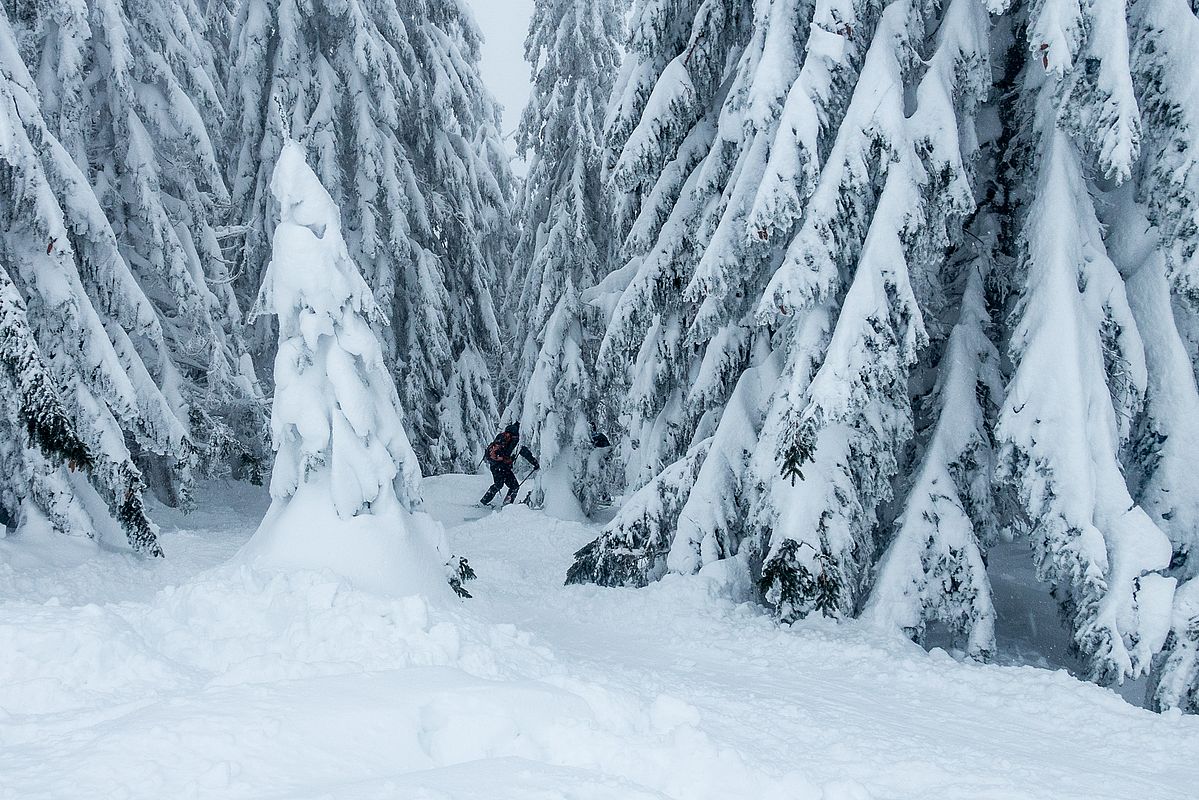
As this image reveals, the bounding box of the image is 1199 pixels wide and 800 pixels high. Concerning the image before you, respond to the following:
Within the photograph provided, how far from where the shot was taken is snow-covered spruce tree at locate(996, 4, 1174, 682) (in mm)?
6023

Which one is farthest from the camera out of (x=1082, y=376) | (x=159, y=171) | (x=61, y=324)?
(x=159, y=171)

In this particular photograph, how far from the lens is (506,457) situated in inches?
572

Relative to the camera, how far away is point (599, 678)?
5289 millimetres

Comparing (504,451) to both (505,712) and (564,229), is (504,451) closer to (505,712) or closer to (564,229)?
(564,229)

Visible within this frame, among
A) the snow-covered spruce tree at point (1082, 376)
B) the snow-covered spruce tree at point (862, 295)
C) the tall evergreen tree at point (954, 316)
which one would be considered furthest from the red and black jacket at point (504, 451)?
the snow-covered spruce tree at point (1082, 376)

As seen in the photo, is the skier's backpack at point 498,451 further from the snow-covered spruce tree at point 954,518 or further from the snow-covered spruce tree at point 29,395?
the snow-covered spruce tree at point 954,518

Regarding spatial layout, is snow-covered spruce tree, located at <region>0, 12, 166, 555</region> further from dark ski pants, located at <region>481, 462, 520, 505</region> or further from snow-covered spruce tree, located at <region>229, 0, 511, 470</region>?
dark ski pants, located at <region>481, 462, 520, 505</region>

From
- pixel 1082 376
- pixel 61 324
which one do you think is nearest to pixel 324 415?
pixel 61 324

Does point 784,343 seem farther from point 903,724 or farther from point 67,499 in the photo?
point 67,499

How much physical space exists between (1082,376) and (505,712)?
4.96 metres

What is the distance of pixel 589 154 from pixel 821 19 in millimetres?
8682

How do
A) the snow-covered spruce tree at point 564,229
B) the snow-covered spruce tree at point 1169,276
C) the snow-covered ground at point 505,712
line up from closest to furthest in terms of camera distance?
the snow-covered ground at point 505,712, the snow-covered spruce tree at point 1169,276, the snow-covered spruce tree at point 564,229

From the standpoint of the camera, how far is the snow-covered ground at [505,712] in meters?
3.41

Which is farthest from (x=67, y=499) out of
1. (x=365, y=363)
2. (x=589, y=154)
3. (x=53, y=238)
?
(x=589, y=154)
